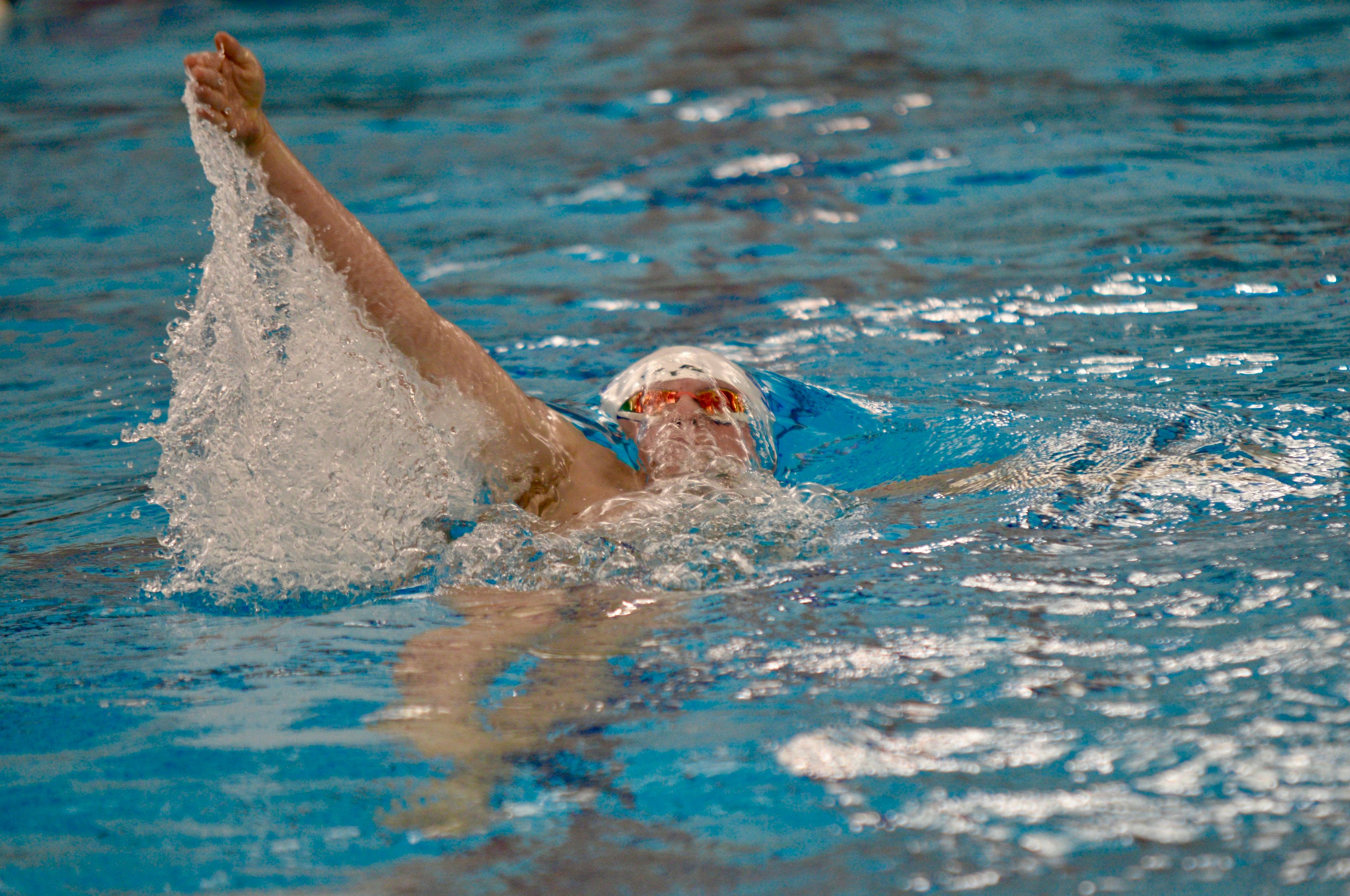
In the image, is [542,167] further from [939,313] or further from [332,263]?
[332,263]

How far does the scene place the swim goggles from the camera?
153 inches

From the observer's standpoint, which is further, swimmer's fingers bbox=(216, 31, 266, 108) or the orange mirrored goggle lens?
the orange mirrored goggle lens

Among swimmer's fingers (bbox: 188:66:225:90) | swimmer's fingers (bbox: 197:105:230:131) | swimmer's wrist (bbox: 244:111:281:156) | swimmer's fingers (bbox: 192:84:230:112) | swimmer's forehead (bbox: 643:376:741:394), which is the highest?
swimmer's fingers (bbox: 188:66:225:90)

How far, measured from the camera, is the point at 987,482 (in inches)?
152

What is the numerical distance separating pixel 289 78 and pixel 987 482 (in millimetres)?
9146

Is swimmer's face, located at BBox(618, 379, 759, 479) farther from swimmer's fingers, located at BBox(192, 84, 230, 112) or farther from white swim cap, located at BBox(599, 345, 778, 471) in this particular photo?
swimmer's fingers, located at BBox(192, 84, 230, 112)

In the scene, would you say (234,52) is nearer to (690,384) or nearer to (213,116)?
(213,116)

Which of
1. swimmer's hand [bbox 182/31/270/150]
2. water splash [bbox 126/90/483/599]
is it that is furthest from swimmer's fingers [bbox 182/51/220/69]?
water splash [bbox 126/90/483/599]

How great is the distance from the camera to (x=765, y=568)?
10.6 ft

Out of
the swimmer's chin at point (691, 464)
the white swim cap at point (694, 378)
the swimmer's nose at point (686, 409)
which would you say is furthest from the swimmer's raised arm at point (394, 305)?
the white swim cap at point (694, 378)

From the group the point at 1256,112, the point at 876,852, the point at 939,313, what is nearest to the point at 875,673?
the point at 876,852

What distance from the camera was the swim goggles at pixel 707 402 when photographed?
153 inches

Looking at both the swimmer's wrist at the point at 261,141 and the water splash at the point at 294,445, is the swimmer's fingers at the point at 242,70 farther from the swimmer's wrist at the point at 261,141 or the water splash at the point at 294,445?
the water splash at the point at 294,445

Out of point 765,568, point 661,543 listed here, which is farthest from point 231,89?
point 765,568
